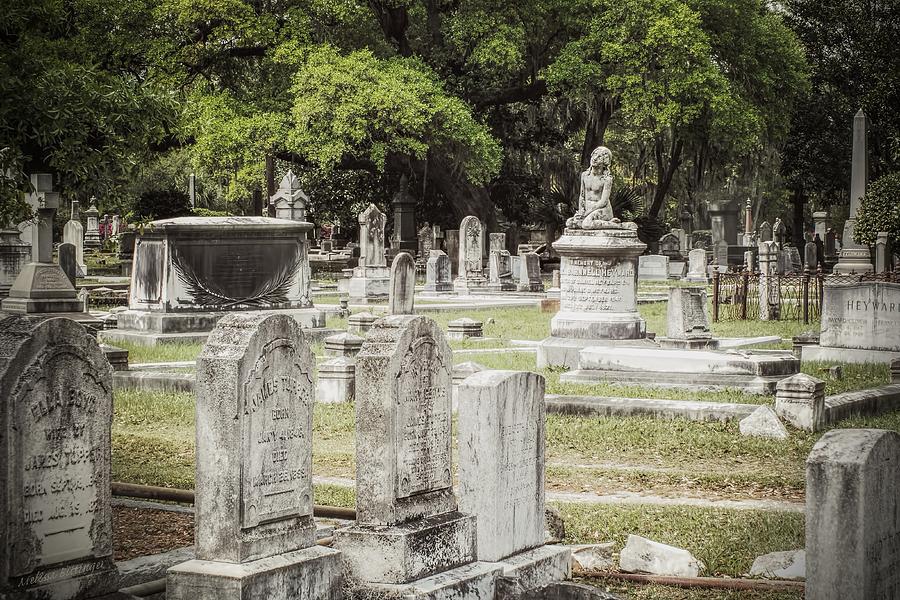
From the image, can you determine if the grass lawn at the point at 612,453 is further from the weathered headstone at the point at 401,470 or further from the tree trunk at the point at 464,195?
the tree trunk at the point at 464,195

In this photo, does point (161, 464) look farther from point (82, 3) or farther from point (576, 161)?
point (576, 161)

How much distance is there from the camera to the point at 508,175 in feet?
Result: 149

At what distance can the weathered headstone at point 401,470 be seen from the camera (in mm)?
7027

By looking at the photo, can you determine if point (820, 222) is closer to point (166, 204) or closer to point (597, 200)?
point (166, 204)

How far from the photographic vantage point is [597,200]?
18.9 m

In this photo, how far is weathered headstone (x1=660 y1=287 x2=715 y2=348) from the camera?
17.5 m

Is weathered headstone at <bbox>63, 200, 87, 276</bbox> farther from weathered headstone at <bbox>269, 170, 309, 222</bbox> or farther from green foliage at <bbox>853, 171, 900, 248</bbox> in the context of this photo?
green foliage at <bbox>853, 171, 900, 248</bbox>

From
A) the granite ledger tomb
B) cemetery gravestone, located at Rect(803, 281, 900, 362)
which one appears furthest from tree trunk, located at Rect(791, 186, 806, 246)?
the granite ledger tomb

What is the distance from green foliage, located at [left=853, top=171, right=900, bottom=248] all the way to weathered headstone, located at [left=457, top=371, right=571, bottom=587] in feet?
80.1

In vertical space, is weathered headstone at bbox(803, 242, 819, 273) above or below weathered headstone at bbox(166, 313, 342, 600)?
above

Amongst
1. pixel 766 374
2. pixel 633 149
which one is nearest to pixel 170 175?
pixel 633 149

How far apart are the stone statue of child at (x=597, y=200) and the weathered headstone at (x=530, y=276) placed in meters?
15.1

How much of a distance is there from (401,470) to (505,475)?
705 millimetres

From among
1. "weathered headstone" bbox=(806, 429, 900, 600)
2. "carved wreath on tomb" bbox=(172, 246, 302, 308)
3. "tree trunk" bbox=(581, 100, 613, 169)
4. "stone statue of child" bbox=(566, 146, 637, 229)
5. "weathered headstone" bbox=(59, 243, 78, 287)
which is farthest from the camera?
"tree trunk" bbox=(581, 100, 613, 169)
